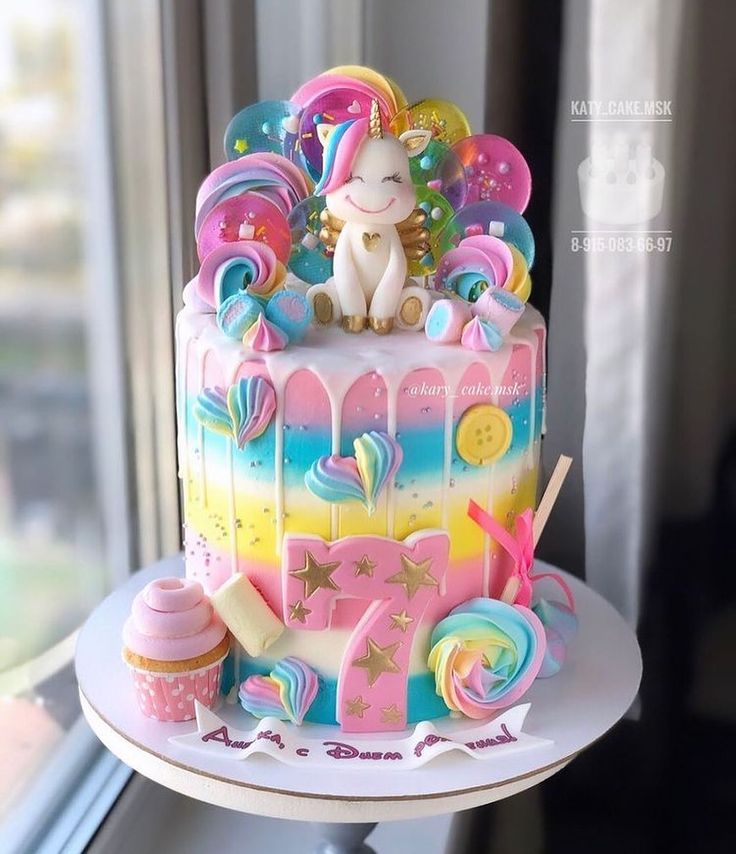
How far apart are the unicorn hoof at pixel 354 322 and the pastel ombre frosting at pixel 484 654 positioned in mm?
308

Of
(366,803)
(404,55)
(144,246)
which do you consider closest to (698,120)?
(404,55)

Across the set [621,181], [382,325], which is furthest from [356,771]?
[621,181]

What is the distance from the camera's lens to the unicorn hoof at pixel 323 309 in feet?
3.52

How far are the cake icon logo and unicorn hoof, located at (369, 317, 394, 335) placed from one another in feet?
1.68

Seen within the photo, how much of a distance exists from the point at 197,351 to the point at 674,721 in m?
0.97

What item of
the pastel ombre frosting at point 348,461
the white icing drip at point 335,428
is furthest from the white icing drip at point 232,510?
the white icing drip at point 335,428

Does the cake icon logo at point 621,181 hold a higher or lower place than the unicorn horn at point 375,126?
lower

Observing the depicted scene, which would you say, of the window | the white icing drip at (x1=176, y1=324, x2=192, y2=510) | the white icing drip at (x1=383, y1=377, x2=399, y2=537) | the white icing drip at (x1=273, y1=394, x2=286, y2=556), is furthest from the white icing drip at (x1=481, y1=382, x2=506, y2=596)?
the window

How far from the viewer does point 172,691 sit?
3.20ft

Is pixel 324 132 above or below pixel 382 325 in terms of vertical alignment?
above

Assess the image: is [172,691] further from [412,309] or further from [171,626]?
[412,309]

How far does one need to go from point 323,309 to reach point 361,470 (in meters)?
0.22

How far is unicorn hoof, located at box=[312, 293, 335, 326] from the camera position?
3.52 ft

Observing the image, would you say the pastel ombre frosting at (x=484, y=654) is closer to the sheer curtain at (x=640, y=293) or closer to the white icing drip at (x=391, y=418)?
the white icing drip at (x=391, y=418)
